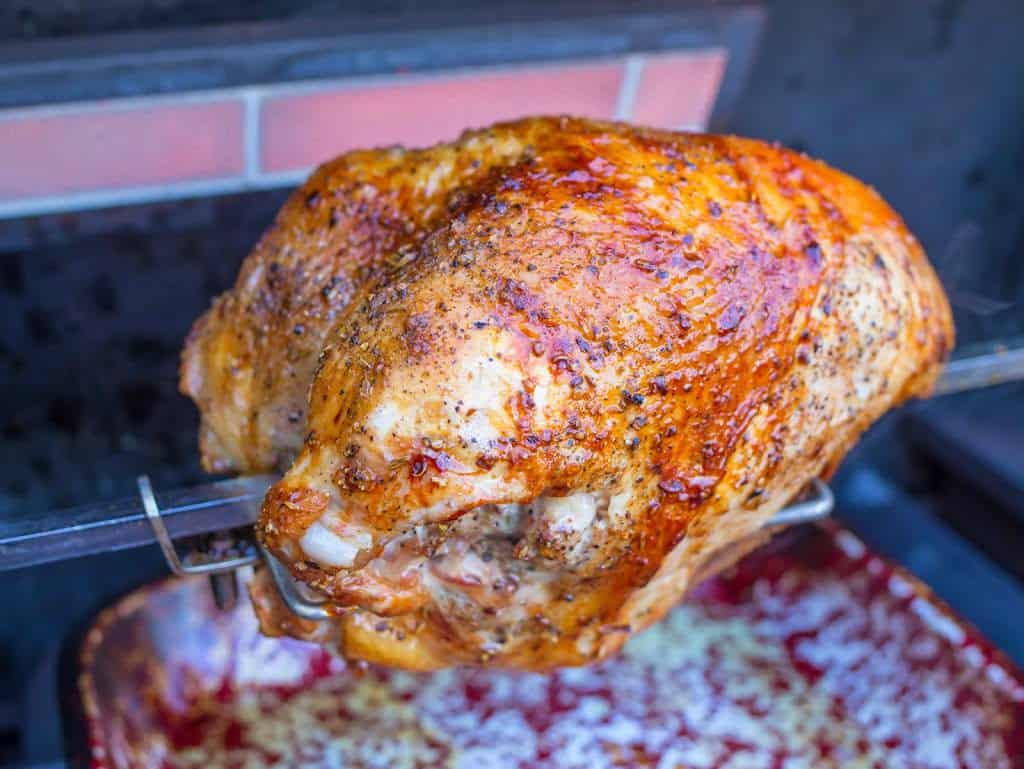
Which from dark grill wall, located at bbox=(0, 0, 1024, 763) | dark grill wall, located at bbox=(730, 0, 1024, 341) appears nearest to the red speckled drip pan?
dark grill wall, located at bbox=(0, 0, 1024, 763)

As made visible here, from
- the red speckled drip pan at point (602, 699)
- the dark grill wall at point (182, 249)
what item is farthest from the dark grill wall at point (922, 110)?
the red speckled drip pan at point (602, 699)

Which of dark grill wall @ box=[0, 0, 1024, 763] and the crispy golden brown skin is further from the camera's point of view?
dark grill wall @ box=[0, 0, 1024, 763]

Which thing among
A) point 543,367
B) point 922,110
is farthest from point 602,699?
Result: point 922,110

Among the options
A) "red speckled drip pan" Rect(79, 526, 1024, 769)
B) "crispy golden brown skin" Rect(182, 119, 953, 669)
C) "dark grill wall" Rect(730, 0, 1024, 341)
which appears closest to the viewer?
"crispy golden brown skin" Rect(182, 119, 953, 669)

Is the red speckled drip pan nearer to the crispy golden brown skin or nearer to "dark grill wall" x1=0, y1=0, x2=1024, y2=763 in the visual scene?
"dark grill wall" x1=0, y1=0, x2=1024, y2=763

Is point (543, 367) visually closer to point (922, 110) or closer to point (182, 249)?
point (182, 249)

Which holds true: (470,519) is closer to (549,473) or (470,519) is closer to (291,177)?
(549,473)
